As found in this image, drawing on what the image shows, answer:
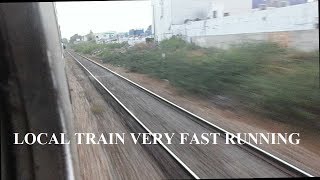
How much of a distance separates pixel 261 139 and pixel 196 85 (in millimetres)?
617

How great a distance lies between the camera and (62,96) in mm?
1302

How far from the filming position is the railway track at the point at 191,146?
6.17 ft

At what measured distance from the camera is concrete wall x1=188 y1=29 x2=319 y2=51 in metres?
1.92

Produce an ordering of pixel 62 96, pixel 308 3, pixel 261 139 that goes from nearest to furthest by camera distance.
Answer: pixel 62 96
pixel 308 3
pixel 261 139

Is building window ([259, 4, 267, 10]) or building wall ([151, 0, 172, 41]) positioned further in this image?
building window ([259, 4, 267, 10])

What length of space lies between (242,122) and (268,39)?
0.64m

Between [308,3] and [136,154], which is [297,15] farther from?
[136,154]

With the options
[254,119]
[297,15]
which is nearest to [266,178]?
[254,119]

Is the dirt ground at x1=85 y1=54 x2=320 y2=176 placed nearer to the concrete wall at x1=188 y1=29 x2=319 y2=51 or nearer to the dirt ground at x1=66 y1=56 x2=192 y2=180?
the dirt ground at x1=66 y1=56 x2=192 y2=180

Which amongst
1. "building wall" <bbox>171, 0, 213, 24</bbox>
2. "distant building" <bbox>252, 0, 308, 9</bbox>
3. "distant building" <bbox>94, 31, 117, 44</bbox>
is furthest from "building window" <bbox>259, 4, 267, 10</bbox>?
"distant building" <bbox>94, 31, 117, 44</bbox>

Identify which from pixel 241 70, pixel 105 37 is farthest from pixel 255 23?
pixel 105 37

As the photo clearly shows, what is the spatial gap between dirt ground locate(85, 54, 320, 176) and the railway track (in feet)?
0.15

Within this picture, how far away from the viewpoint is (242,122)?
83.0 inches

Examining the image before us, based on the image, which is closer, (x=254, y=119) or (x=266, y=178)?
(x=266, y=178)
